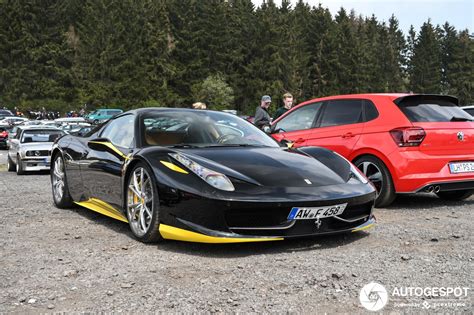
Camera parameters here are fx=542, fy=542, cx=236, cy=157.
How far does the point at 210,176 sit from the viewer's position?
4.32m

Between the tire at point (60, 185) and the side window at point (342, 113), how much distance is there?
11.8ft

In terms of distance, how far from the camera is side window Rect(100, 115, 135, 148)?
5434mm

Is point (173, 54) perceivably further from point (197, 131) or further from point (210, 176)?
point (210, 176)

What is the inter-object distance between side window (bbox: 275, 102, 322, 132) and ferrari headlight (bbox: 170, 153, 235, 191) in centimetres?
376

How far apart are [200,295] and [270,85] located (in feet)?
240

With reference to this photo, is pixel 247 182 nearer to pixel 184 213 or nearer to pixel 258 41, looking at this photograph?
pixel 184 213

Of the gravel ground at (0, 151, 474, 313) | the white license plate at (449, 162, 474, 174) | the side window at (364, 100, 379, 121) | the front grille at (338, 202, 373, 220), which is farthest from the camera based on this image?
the side window at (364, 100, 379, 121)

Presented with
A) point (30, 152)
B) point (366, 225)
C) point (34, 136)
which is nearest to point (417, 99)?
point (366, 225)

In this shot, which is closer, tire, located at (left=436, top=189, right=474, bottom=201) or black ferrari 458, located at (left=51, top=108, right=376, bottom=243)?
black ferrari 458, located at (left=51, top=108, right=376, bottom=243)

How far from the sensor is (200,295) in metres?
3.25

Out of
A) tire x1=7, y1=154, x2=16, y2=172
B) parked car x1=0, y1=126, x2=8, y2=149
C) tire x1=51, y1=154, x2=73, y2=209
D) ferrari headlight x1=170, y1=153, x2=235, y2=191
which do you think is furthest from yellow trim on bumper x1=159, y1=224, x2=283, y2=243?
parked car x1=0, y1=126, x2=8, y2=149

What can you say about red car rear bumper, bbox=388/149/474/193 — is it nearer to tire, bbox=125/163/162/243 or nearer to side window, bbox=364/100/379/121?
side window, bbox=364/100/379/121

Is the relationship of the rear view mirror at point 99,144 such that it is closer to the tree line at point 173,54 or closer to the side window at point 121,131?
the side window at point 121,131

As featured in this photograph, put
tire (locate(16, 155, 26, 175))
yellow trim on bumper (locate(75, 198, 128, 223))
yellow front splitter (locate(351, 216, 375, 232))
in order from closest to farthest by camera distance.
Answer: yellow front splitter (locate(351, 216, 375, 232)), yellow trim on bumper (locate(75, 198, 128, 223)), tire (locate(16, 155, 26, 175))
